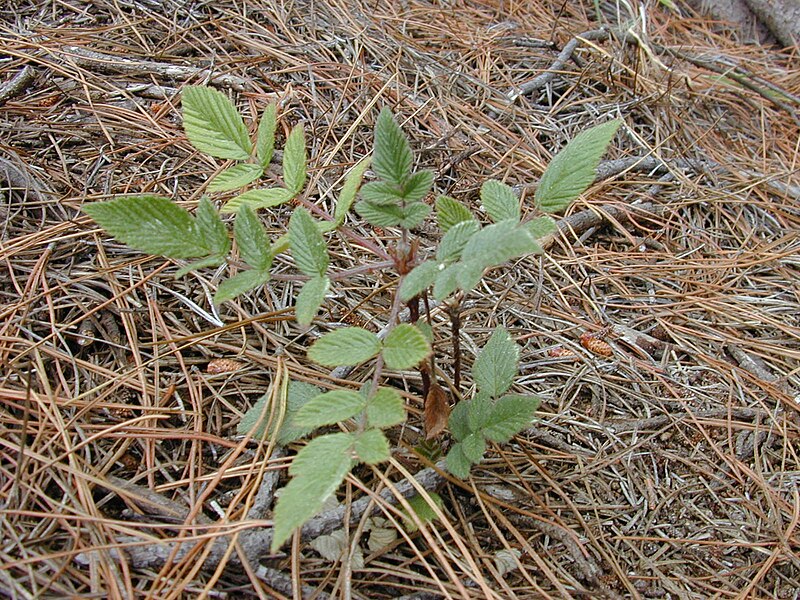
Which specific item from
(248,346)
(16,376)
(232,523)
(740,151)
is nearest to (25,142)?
(16,376)

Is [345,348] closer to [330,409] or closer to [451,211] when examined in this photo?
[330,409]

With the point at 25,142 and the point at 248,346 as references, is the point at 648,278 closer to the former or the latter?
the point at 248,346

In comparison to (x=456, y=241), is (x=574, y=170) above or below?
above

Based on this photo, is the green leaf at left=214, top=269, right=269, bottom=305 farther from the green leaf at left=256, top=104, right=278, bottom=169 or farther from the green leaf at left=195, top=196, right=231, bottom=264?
the green leaf at left=256, top=104, right=278, bottom=169

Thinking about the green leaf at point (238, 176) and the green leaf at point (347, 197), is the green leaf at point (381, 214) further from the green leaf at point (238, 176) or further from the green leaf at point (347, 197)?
the green leaf at point (238, 176)

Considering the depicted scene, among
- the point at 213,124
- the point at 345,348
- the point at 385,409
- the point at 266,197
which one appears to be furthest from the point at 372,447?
the point at 213,124
